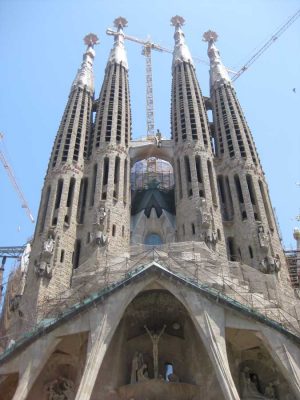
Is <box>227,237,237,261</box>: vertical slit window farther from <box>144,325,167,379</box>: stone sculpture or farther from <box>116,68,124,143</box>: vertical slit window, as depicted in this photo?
<box>116,68,124,143</box>: vertical slit window

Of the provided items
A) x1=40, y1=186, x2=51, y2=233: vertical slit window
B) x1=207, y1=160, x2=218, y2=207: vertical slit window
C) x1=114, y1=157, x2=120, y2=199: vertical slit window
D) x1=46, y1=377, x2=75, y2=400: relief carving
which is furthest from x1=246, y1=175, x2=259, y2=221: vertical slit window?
x1=46, y1=377, x2=75, y2=400: relief carving

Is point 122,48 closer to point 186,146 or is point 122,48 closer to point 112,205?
point 186,146

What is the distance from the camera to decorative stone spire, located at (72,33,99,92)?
133 ft

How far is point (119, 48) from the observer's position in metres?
44.8

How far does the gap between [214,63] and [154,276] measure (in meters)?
27.0

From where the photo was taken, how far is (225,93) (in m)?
38.8

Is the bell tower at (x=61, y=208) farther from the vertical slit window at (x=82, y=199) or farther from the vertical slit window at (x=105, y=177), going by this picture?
the vertical slit window at (x=105, y=177)

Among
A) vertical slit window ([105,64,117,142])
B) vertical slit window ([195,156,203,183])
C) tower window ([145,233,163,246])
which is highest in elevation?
vertical slit window ([105,64,117,142])

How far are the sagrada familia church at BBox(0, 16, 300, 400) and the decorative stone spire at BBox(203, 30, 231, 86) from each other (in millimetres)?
2649

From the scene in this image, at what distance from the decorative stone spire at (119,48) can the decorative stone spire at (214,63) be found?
7735 millimetres

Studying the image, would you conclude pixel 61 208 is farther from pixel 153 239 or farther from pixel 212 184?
pixel 212 184

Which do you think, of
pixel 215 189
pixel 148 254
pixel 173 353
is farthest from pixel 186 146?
pixel 173 353

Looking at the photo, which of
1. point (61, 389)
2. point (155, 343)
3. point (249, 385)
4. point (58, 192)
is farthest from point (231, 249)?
point (61, 389)

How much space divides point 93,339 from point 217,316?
5.35 m
